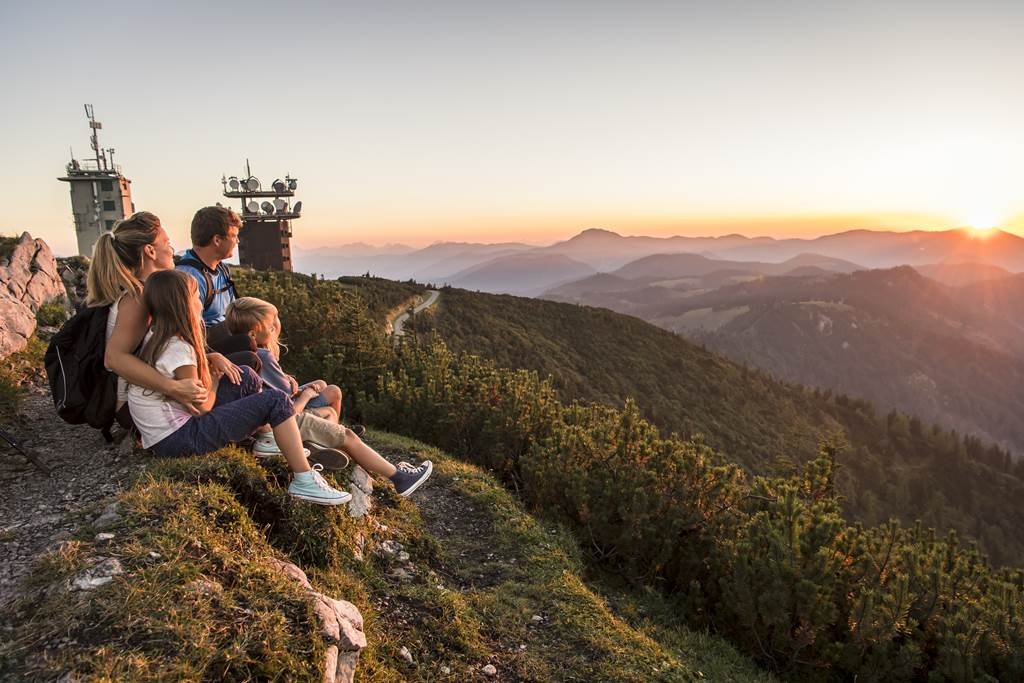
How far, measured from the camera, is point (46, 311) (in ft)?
29.1

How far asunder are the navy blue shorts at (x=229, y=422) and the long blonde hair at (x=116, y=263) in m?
1.12

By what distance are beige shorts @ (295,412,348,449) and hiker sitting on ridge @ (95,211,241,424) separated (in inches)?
25.6

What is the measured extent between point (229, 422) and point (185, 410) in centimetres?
34

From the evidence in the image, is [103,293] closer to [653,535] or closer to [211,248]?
[211,248]

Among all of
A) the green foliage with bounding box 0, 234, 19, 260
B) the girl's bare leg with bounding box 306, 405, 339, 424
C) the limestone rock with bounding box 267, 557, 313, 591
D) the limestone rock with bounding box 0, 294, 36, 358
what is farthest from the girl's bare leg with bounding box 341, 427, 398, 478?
the green foliage with bounding box 0, 234, 19, 260

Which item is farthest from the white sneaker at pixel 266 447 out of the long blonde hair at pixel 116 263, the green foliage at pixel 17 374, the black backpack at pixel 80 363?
the green foliage at pixel 17 374

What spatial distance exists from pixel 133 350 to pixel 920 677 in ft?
25.1

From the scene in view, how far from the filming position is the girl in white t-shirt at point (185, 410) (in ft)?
12.2

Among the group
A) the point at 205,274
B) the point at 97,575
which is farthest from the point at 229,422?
the point at 205,274

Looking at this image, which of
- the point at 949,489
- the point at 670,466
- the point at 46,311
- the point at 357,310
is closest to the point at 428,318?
the point at 357,310

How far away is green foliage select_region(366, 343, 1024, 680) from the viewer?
4910 millimetres

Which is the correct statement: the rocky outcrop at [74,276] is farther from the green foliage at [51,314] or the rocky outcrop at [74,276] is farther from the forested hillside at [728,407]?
the forested hillside at [728,407]

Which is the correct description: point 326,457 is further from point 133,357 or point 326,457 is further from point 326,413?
point 133,357

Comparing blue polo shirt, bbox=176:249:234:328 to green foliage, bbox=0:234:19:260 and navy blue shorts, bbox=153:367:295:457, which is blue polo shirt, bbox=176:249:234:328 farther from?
green foliage, bbox=0:234:19:260
